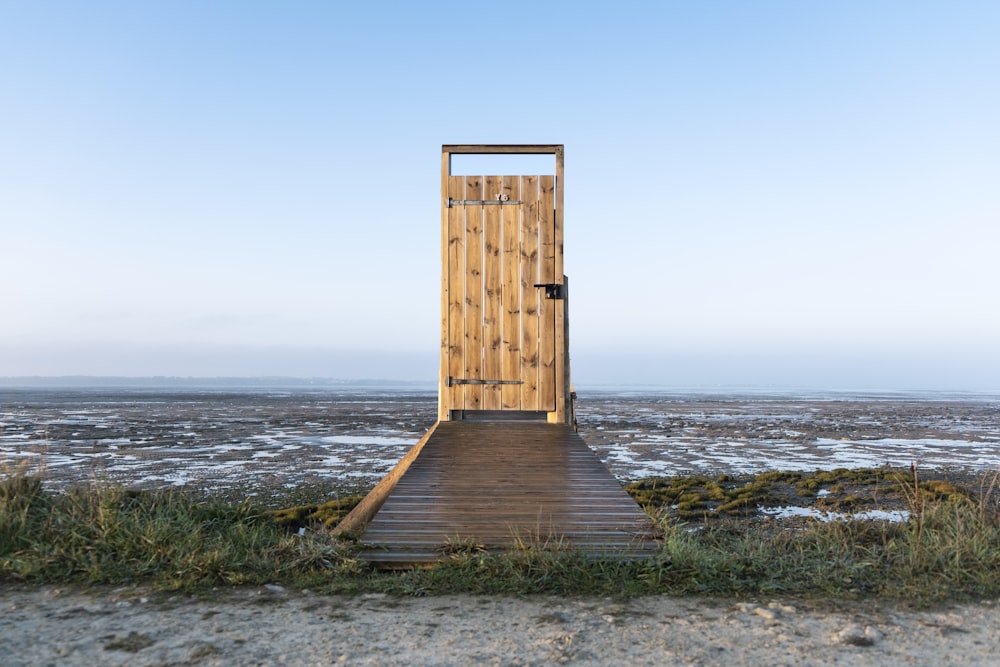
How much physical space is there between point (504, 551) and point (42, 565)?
2.80 metres

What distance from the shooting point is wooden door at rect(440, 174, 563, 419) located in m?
9.13

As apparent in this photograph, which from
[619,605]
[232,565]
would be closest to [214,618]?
[232,565]

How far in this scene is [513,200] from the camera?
924 centimetres

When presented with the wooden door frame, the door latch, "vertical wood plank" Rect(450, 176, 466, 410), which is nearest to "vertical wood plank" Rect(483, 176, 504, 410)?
"vertical wood plank" Rect(450, 176, 466, 410)

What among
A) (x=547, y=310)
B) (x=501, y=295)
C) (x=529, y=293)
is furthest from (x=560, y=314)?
(x=501, y=295)

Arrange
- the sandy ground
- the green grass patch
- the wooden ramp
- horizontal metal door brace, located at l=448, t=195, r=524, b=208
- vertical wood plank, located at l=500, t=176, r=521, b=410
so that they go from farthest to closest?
horizontal metal door brace, located at l=448, t=195, r=524, b=208, vertical wood plank, located at l=500, t=176, r=521, b=410, the wooden ramp, the green grass patch, the sandy ground

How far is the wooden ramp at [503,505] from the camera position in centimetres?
455

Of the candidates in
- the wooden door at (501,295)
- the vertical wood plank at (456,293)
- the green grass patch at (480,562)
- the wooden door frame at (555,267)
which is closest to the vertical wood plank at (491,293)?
the wooden door at (501,295)

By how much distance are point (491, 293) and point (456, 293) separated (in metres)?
0.45

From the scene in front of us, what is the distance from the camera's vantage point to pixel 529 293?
920 cm

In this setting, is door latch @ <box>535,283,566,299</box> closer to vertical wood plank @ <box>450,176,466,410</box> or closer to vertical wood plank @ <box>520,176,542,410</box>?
vertical wood plank @ <box>520,176,542,410</box>

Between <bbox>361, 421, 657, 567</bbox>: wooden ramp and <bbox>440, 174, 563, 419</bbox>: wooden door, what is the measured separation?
1127mm

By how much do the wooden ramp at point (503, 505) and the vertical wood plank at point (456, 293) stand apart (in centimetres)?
116

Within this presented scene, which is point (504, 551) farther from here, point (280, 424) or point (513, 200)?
point (280, 424)
